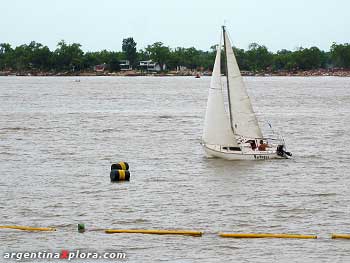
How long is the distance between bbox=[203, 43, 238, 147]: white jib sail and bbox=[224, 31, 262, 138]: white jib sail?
1306 mm

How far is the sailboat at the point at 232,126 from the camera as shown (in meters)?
56.8

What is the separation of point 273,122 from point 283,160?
3844cm

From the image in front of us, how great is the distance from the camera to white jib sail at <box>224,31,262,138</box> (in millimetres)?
58594

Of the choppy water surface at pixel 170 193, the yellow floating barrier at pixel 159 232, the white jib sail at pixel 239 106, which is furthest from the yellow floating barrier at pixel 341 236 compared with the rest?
the white jib sail at pixel 239 106

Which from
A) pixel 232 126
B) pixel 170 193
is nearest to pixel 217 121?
pixel 232 126

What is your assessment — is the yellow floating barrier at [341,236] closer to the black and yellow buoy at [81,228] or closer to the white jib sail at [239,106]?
the black and yellow buoy at [81,228]

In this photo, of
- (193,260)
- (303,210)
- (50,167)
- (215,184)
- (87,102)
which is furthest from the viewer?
(87,102)

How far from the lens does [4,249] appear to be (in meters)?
32.6

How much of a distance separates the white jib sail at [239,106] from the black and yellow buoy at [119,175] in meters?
11.3

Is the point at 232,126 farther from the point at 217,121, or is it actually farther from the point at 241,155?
the point at 241,155

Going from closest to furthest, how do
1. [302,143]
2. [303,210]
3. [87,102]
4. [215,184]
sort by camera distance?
[303,210] → [215,184] → [302,143] → [87,102]

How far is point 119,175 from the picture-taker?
48.7 meters

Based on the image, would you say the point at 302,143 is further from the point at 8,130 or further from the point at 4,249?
the point at 4,249

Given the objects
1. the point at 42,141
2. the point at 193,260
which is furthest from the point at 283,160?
the point at 193,260
